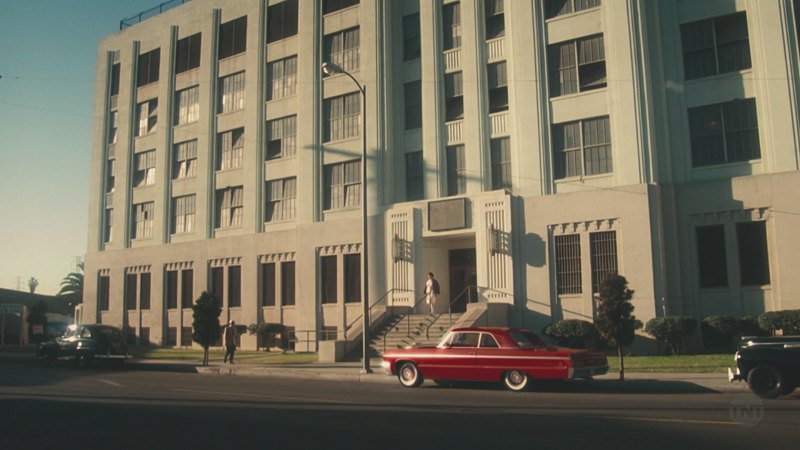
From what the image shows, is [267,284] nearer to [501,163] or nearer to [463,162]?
[463,162]

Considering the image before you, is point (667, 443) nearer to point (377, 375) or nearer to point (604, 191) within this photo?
point (377, 375)

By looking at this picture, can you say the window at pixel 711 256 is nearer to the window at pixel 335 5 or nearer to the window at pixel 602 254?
the window at pixel 602 254

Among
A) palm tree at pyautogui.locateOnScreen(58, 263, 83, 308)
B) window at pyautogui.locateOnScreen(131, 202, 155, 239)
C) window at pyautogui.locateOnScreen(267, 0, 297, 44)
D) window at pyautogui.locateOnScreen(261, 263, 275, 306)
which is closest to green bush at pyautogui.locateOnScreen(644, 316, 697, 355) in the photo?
window at pyautogui.locateOnScreen(261, 263, 275, 306)

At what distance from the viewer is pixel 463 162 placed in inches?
1193

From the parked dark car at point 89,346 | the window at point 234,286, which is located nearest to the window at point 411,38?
the window at point 234,286

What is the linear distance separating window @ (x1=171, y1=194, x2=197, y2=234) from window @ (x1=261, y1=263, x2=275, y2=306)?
6.18m

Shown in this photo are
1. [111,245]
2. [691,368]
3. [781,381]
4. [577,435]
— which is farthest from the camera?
[111,245]

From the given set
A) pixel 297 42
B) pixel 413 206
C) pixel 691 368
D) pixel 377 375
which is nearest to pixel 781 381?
pixel 691 368

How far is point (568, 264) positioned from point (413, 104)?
10.3 m

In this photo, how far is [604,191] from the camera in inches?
1037

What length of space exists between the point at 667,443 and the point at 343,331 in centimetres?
2379

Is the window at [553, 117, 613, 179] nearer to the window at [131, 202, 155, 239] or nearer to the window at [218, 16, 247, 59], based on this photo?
the window at [218, 16, 247, 59]

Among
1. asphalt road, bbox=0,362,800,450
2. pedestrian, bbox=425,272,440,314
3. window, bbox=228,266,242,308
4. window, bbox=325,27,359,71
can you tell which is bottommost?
asphalt road, bbox=0,362,800,450

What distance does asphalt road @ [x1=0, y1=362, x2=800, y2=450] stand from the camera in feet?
32.0
